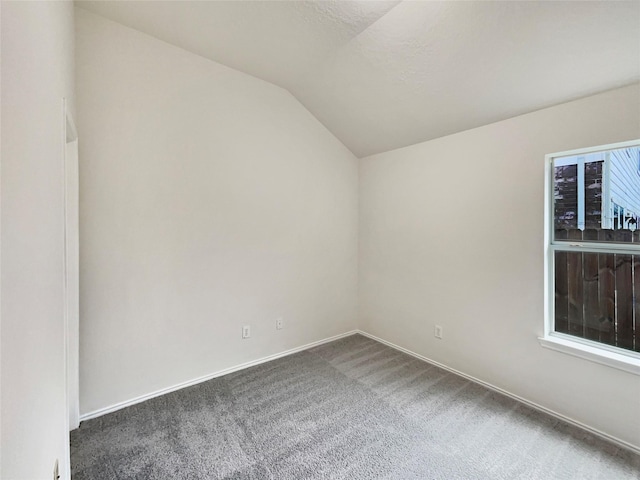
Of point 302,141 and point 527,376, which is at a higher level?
point 302,141

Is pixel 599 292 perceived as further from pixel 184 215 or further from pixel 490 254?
pixel 184 215

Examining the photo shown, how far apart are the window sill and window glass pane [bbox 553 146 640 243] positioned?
2.57ft

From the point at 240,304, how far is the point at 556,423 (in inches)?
106

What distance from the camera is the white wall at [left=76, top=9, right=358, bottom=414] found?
200cm

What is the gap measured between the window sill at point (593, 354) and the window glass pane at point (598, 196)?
0.78 m

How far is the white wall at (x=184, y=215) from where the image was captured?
2.00 metres

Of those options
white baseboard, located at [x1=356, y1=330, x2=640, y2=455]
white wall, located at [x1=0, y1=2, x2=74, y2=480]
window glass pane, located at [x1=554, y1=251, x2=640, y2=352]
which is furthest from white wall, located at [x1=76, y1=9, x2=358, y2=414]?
window glass pane, located at [x1=554, y1=251, x2=640, y2=352]

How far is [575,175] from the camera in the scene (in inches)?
81.9

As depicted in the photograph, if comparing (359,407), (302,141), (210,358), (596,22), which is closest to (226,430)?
(210,358)

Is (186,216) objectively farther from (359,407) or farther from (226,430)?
(359,407)

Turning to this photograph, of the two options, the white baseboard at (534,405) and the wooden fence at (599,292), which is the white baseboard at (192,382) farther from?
the wooden fence at (599,292)

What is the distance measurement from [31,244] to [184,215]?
163 cm

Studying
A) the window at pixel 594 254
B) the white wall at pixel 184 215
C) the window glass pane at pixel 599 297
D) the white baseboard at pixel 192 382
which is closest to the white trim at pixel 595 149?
the window at pixel 594 254

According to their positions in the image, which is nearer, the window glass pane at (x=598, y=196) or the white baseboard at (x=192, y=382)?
the window glass pane at (x=598, y=196)
